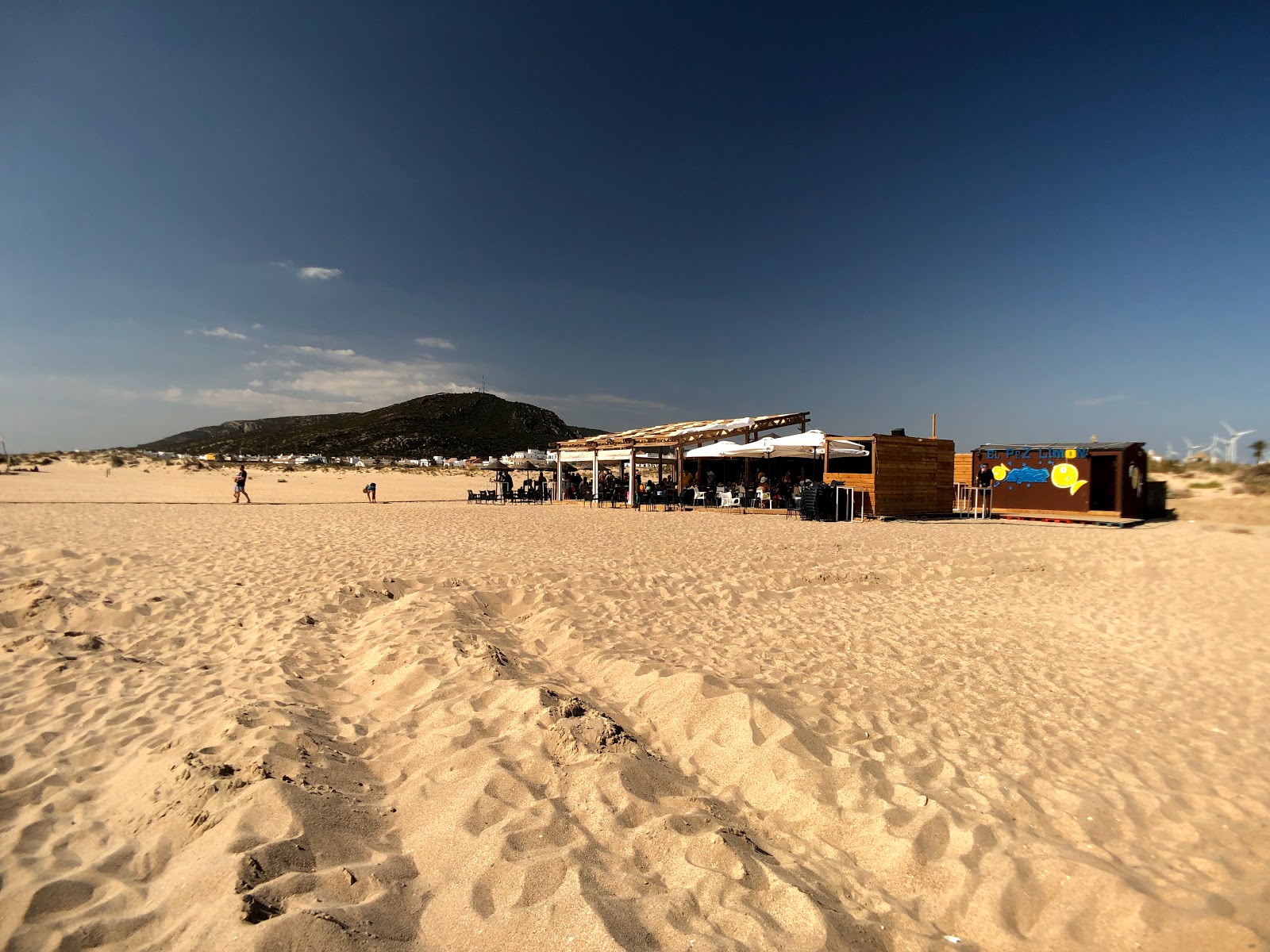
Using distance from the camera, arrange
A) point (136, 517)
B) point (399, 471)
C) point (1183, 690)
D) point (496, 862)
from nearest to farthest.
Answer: point (496, 862)
point (1183, 690)
point (136, 517)
point (399, 471)

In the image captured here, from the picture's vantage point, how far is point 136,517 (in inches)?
552

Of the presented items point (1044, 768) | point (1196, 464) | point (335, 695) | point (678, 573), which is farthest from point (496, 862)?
point (1196, 464)

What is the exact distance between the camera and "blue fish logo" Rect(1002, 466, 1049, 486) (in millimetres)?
16672

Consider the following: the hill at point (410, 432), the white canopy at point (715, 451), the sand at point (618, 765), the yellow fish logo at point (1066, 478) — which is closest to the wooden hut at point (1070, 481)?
the yellow fish logo at point (1066, 478)

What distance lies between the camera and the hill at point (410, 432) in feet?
244

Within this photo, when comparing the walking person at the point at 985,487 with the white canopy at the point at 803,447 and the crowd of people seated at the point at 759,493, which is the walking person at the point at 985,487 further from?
the crowd of people seated at the point at 759,493

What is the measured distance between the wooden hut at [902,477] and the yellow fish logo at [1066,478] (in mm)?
2581

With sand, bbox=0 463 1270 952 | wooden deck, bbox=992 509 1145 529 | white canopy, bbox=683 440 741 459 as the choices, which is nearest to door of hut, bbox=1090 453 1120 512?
wooden deck, bbox=992 509 1145 529

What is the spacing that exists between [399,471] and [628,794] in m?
52.5

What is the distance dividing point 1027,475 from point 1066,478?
944 millimetres

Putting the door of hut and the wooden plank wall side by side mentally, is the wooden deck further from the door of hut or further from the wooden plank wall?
the wooden plank wall

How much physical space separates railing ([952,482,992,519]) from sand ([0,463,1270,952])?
10282 mm

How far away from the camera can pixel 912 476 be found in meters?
17.0

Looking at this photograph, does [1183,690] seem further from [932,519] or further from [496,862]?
[932,519]
